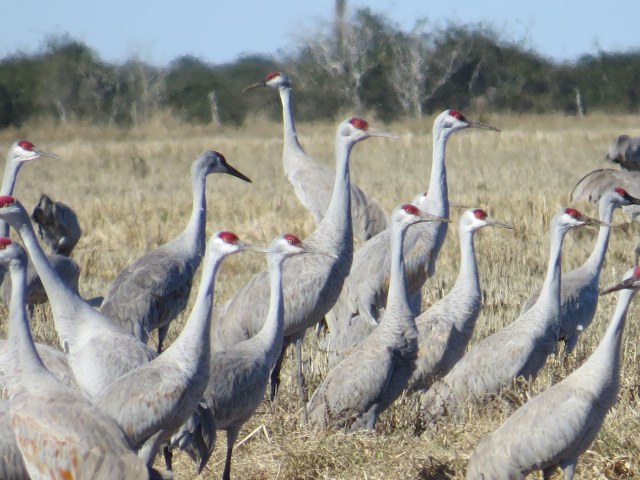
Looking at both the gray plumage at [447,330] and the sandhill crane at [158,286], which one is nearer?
the gray plumage at [447,330]

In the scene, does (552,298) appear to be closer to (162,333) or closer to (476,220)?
(476,220)

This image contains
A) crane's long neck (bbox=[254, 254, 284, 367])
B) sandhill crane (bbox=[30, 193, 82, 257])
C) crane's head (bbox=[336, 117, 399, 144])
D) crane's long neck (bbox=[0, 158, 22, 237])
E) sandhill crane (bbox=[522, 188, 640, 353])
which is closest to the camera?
crane's long neck (bbox=[254, 254, 284, 367])

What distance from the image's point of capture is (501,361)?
4.77 metres

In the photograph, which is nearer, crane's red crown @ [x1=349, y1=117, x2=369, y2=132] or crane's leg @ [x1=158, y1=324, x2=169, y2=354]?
crane's leg @ [x1=158, y1=324, x2=169, y2=354]

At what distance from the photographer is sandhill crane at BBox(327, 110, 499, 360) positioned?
243 inches

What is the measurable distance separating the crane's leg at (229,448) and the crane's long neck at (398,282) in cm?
86

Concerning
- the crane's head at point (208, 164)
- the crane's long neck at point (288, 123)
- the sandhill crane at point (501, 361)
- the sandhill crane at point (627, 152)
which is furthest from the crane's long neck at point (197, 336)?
the sandhill crane at point (627, 152)

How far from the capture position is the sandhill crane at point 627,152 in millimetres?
9570

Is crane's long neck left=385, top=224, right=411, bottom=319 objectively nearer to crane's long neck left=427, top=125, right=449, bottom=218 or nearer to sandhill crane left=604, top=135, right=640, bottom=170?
crane's long neck left=427, top=125, right=449, bottom=218

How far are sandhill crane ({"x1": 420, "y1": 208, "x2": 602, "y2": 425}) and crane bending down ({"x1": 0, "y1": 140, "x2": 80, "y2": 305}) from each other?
2558 millimetres

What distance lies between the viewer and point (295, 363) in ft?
18.0

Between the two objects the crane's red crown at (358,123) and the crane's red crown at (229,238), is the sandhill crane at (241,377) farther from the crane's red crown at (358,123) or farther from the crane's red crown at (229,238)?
the crane's red crown at (358,123)

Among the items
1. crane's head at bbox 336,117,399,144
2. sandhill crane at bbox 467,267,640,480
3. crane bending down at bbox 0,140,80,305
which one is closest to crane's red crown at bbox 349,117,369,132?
crane's head at bbox 336,117,399,144

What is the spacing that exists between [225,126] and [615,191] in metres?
17.2
